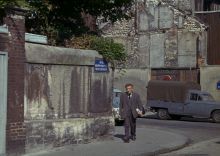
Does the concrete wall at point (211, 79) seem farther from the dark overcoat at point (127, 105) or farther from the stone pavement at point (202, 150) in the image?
the dark overcoat at point (127, 105)

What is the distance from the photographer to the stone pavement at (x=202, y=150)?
15.4 metres

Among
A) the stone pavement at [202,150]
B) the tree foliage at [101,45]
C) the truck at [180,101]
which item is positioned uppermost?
the tree foliage at [101,45]

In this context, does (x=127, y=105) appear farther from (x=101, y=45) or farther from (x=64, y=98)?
(x=64, y=98)

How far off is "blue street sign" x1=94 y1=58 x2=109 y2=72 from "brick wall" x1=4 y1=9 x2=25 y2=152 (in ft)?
11.3

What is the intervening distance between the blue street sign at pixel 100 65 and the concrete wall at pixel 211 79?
76.9 feet

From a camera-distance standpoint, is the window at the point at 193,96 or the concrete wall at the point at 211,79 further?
the concrete wall at the point at 211,79

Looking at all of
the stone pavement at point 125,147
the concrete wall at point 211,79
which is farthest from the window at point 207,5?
the stone pavement at point 125,147

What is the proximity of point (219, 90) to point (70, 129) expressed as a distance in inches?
1001

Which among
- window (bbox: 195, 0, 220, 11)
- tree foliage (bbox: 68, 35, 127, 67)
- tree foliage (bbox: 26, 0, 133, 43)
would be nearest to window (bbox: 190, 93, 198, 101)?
window (bbox: 195, 0, 220, 11)

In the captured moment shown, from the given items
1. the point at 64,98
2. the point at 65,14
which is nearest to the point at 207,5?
the point at 65,14

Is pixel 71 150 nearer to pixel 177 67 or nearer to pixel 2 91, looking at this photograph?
pixel 2 91

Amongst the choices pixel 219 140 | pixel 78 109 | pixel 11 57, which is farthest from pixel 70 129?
pixel 219 140

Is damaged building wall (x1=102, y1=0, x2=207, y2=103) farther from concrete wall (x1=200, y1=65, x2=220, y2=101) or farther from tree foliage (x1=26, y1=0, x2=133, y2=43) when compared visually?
tree foliage (x1=26, y1=0, x2=133, y2=43)

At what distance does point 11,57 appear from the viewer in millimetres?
13125
